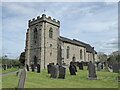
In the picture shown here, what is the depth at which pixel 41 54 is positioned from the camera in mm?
29812

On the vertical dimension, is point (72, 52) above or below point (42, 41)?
below

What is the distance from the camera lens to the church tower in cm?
3050

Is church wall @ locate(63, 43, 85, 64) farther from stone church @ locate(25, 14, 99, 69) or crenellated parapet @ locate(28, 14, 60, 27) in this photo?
crenellated parapet @ locate(28, 14, 60, 27)

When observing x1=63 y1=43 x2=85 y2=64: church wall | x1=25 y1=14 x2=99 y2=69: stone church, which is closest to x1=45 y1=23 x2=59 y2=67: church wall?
x1=25 y1=14 x2=99 y2=69: stone church

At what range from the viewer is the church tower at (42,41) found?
3050 centimetres

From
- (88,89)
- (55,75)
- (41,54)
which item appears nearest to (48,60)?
(41,54)

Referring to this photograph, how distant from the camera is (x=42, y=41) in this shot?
101 ft

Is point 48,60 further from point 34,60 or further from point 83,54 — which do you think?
point 83,54

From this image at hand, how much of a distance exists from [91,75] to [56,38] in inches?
966

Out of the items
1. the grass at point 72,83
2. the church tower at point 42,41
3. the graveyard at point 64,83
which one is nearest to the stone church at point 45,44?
the church tower at point 42,41

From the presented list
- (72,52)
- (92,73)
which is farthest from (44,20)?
(92,73)

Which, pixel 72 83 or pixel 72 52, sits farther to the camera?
pixel 72 52

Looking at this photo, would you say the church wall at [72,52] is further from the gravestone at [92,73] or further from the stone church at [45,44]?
the gravestone at [92,73]

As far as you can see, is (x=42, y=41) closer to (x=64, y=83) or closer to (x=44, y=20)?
(x=44, y=20)
